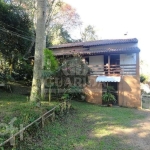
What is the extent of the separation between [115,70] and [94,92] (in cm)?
300

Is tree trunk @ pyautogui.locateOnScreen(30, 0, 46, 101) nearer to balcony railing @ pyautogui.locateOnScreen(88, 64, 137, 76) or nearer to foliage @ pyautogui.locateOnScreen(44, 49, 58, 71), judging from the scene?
foliage @ pyautogui.locateOnScreen(44, 49, 58, 71)

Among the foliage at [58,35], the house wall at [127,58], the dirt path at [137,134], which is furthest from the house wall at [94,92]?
the foliage at [58,35]

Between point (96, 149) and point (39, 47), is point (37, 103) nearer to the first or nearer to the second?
point (39, 47)

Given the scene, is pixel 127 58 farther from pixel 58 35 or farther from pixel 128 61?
pixel 58 35

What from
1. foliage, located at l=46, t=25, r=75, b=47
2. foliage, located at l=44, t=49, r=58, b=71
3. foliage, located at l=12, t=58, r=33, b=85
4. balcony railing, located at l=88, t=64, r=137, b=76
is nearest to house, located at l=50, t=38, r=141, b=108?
balcony railing, located at l=88, t=64, r=137, b=76

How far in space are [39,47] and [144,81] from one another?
20.5 meters

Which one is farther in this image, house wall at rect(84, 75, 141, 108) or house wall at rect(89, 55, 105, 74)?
house wall at rect(89, 55, 105, 74)

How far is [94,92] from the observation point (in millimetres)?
18531

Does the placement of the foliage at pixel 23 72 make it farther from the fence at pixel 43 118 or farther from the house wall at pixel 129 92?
the house wall at pixel 129 92

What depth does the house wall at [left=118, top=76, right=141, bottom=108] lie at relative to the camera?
55.9ft

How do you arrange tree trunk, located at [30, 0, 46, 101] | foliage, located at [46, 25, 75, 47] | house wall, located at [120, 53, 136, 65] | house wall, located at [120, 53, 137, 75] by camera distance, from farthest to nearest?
foliage, located at [46, 25, 75, 47]
house wall, located at [120, 53, 136, 65]
house wall, located at [120, 53, 137, 75]
tree trunk, located at [30, 0, 46, 101]

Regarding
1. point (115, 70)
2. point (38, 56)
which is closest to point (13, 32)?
point (38, 56)

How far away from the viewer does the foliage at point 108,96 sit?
56.7ft

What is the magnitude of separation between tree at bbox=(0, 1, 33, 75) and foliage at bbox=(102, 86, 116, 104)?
8.95 m
